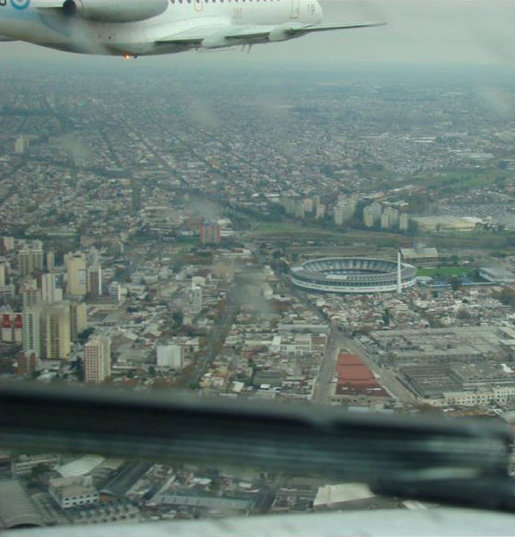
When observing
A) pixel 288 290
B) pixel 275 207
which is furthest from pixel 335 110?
pixel 288 290

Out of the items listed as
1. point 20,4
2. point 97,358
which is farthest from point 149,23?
point 97,358

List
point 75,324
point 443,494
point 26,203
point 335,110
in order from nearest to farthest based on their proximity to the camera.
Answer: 1. point 443,494
2. point 75,324
3. point 26,203
4. point 335,110

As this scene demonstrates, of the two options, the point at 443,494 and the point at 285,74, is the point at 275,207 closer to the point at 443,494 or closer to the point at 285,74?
the point at 285,74

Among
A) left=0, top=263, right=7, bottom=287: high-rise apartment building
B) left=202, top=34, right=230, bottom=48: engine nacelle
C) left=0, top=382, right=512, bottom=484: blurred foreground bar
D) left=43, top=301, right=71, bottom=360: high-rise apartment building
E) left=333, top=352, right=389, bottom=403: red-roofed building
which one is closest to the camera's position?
left=0, top=382, right=512, bottom=484: blurred foreground bar

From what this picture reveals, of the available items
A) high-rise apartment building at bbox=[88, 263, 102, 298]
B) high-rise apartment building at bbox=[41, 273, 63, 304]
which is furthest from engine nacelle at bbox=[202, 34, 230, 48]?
high-rise apartment building at bbox=[41, 273, 63, 304]

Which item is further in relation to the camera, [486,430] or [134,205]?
[134,205]

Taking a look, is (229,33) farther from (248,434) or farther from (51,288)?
(248,434)

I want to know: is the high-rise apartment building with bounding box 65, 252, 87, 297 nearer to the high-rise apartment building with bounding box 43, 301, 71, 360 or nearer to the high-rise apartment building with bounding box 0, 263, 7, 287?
the high-rise apartment building with bounding box 43, 301, 71, 360

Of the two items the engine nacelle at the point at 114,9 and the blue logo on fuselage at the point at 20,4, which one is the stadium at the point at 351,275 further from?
the blue logo on fuselage at the point at 20,4
